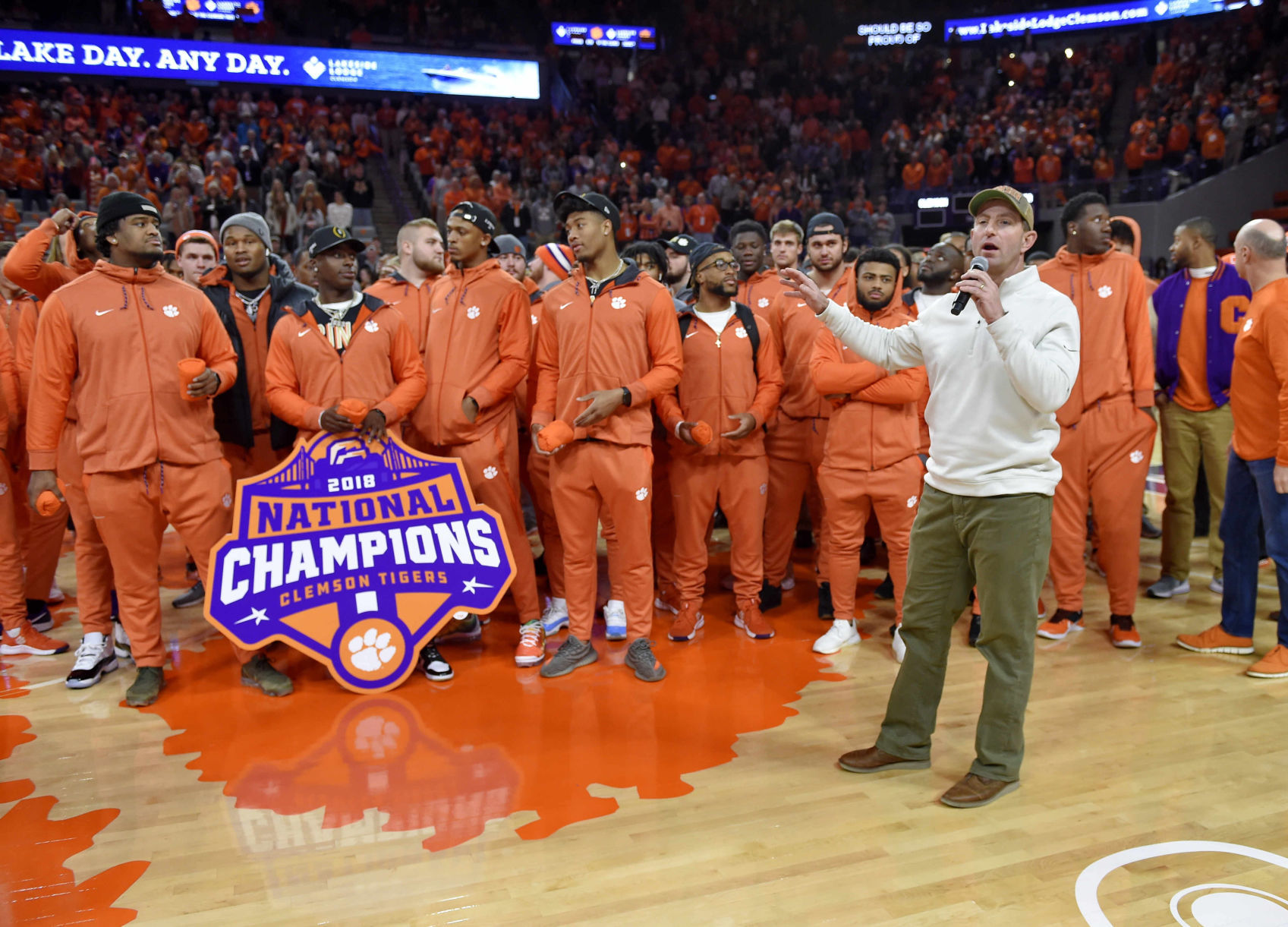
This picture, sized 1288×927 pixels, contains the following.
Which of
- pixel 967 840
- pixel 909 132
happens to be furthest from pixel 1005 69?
pixel 967 840

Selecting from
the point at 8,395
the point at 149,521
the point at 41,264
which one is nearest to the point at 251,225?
the point at 41,264

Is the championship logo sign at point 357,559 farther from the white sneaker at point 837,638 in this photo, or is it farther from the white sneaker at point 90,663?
the white sneaker at point 837,638

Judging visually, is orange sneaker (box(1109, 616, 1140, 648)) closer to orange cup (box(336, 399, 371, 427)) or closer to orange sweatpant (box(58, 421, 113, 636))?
orange cup (box(336, 399, 371, 427))

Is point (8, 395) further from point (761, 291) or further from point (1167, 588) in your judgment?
point (1167, 588)

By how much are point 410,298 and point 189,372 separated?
1267 mm

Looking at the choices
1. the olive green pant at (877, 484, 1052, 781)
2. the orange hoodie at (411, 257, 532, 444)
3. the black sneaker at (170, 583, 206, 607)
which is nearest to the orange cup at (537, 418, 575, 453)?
the orange hoodie at (411, 257, 532, 444)

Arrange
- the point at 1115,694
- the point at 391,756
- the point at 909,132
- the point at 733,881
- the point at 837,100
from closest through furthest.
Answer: the point at 733,881, the point at 391,756, the point at 1115,694, the point at 909,132, the point at 837,100

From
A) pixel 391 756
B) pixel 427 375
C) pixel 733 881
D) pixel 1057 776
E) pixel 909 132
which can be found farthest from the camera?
pixel 909 132

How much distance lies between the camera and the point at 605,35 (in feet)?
69.5

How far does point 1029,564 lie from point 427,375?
118 inches

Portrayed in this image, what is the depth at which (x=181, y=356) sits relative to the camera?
13.6 ft

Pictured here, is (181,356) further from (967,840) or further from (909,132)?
(909,132)

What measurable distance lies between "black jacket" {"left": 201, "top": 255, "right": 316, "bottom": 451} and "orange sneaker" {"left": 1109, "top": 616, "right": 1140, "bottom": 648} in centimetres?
439

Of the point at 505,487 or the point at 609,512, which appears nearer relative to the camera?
the point at 609,512
